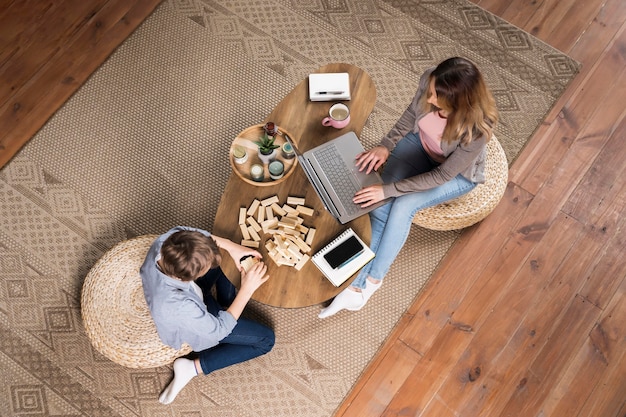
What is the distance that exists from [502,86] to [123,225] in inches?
87.9

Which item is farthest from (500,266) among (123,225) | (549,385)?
(123,225)

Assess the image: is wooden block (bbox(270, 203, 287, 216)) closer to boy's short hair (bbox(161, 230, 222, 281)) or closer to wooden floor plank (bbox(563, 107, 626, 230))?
boy's short hair (bbox(161, 230, 222, 281))

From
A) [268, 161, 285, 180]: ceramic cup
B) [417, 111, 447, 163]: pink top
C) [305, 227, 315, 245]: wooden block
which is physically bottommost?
[305, 227, 315, 245]: wooden block

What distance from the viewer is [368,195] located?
89.1 inches

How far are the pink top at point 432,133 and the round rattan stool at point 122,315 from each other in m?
1.37

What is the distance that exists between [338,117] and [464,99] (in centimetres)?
59

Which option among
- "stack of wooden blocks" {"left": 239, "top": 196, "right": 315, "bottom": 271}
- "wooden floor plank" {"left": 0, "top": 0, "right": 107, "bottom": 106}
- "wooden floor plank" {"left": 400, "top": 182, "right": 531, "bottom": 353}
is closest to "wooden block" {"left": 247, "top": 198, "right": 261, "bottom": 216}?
"stack of wooden blocks" {"left": 239, "top": 196, "right": 315, "bottom": 271}

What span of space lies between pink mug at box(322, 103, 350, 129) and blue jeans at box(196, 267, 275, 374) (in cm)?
83

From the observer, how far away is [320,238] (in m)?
2.24

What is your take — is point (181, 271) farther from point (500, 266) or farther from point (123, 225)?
point (500, 266)

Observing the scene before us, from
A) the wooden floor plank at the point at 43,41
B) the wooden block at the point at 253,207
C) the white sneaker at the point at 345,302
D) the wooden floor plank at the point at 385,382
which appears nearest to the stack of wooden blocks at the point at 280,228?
the wooden block at the point at 253,207

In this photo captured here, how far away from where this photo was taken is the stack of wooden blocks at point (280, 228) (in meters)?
2.19

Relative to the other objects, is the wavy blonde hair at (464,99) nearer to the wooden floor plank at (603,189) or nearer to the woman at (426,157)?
the woman at (426,157)

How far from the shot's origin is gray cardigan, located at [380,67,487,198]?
2.16m
